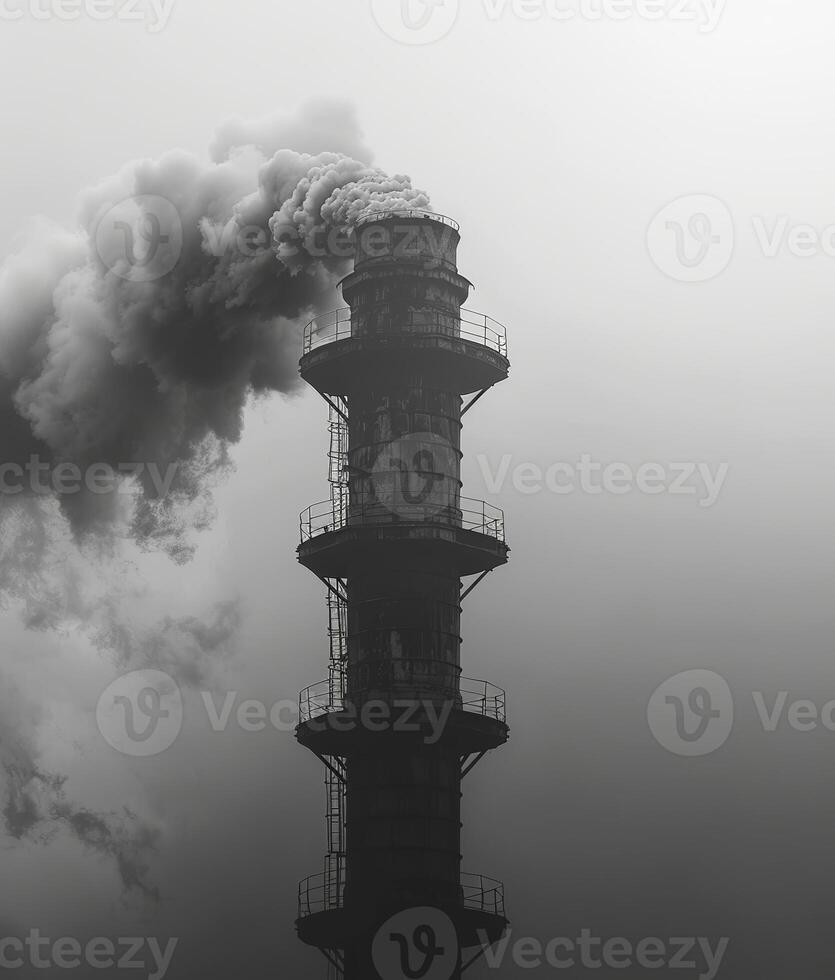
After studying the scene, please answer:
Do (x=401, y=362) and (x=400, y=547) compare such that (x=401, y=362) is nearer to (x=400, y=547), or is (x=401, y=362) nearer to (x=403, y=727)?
(x=400, y=547)

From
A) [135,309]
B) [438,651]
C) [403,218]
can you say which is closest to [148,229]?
[135,309]

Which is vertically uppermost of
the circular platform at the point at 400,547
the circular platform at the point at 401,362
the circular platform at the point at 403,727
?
the circular platform at the point at 401,362

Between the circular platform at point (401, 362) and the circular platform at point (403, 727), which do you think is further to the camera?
the circular platform at point (401, 362)

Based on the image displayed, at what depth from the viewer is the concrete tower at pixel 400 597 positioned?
4522cm

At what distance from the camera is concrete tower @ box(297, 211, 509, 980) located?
1780 inches

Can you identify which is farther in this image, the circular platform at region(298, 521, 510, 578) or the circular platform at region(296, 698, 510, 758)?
the circular platform at region(298, 521, 510, 578)

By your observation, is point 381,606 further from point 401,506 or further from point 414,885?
point 414,885

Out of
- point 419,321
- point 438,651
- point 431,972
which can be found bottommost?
point 431,972

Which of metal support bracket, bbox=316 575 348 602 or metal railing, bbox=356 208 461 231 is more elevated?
metal railing, bbox=356 208 461 231

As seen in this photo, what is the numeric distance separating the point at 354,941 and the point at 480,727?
6.64 meters

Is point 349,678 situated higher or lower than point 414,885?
higher

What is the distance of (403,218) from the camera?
48906 millimetres

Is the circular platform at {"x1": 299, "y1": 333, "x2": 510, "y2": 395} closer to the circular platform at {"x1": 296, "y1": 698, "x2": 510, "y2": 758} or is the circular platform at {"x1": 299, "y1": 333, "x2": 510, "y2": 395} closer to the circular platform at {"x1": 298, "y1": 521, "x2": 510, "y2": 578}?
the circular platform at {"x1": 298, "y1": 521, "x2": 510, "y2": 578}

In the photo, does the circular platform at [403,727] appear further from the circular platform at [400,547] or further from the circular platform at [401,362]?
the circular platform at [401,362]
